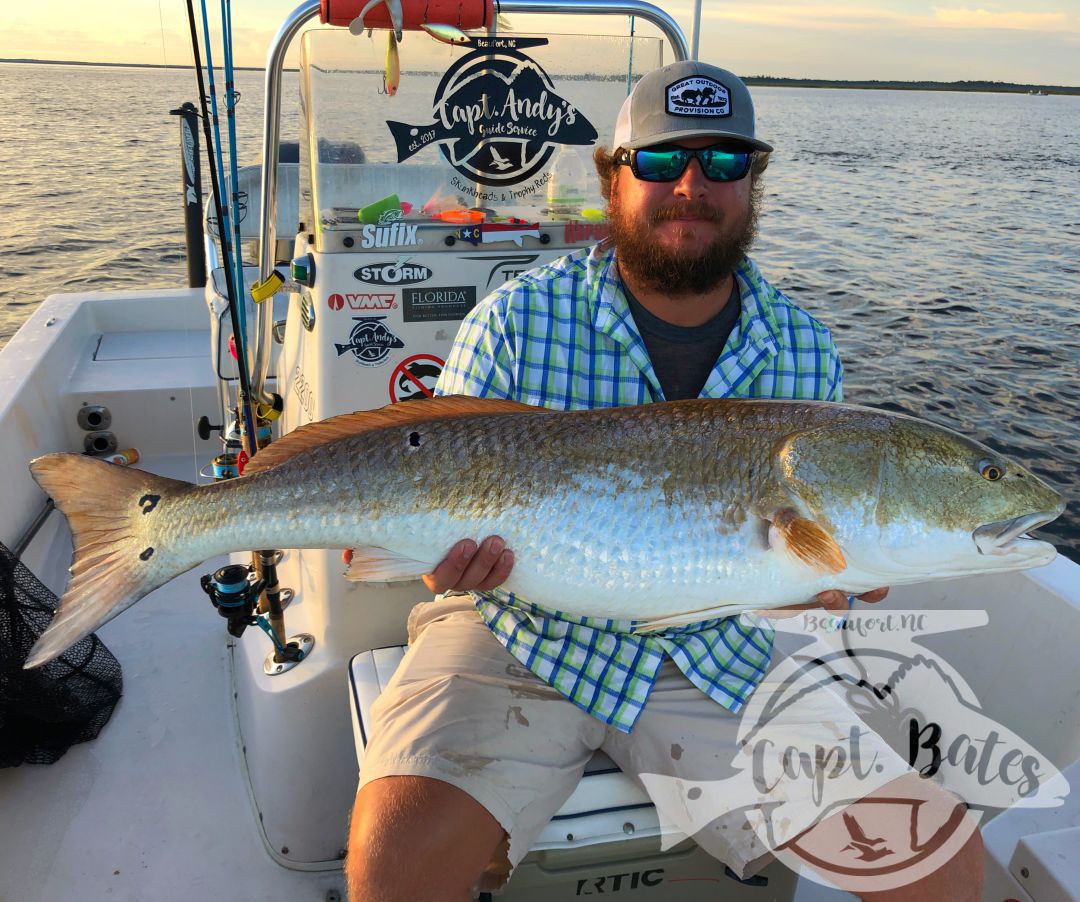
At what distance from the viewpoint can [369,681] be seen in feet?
8.58

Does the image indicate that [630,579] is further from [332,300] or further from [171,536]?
[332,300]

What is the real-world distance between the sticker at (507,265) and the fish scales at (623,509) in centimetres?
100

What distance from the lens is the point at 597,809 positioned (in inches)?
89.3

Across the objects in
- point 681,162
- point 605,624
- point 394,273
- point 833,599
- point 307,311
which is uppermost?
point 681,162

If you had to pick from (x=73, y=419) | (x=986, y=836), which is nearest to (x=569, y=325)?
(x=986, y=836)

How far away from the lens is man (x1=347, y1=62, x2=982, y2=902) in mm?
2076

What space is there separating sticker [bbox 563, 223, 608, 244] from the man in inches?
8.7

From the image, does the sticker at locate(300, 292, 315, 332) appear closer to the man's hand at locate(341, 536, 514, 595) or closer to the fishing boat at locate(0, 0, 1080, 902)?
the fishing boat at locate(0, 0, 1080, 902)

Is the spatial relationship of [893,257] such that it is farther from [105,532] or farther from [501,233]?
[105,532]

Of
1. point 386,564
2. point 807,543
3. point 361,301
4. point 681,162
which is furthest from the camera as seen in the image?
point 361,301

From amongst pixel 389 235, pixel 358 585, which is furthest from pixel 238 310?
pixel 358 585

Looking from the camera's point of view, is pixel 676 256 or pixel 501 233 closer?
pixel 676 256

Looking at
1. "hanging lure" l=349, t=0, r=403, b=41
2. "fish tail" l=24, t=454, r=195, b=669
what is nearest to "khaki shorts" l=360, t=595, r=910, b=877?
"fish tail" l=24, t=454, r=195, b=669

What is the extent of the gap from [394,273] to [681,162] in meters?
0.99
